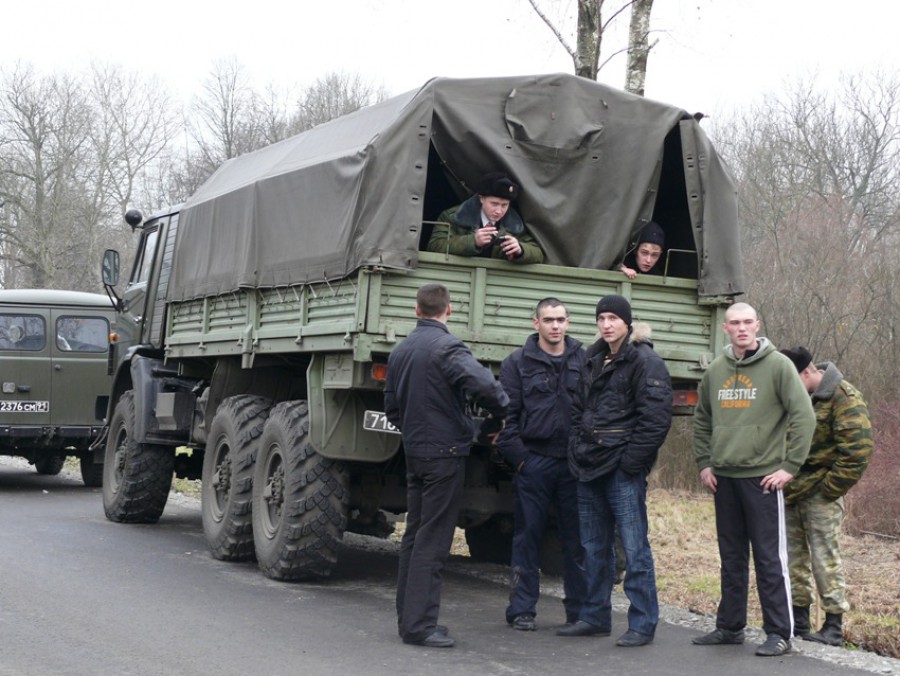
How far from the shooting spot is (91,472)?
57.1ft

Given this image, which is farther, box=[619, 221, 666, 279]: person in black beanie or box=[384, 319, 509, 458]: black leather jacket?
box=[619, 221, 666, 279]: person in black beanie

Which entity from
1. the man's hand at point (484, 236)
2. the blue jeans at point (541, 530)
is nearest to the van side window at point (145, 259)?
the man's hand at point (484, 236)

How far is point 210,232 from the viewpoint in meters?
11.1

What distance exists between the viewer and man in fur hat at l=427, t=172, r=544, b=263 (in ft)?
27.0

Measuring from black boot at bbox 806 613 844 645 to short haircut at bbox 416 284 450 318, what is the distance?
8.69 ft

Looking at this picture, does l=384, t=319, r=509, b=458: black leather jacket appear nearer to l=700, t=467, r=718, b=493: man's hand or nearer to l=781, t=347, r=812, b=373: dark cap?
l=700, t=467, r=718, b=493: man's hand

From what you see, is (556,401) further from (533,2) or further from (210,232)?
(533,2)

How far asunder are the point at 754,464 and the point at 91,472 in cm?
1233

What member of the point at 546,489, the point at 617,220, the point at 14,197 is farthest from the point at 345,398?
the point at 14,197

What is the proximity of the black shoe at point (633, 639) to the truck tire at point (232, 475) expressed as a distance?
3.56 m

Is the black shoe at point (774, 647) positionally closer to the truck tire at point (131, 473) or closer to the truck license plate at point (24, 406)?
the truck tire at point (131, 473)

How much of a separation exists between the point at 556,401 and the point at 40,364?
10684mm

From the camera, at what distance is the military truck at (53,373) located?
16297mm

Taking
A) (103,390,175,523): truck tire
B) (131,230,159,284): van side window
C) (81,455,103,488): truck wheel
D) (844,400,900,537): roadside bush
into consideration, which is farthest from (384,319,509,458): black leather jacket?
(81,455,103,488): truck wheel
